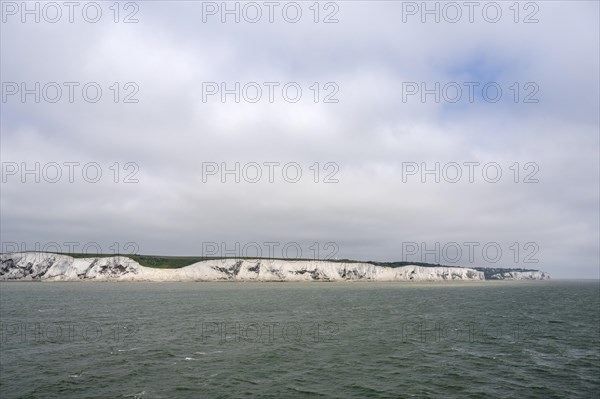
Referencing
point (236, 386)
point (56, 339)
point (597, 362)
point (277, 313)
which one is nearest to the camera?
point (236, 386)

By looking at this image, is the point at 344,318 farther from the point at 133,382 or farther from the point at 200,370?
the point at 133,382

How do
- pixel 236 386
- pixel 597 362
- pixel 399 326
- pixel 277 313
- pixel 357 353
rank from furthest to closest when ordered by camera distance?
pixel 277 313
pixel 399 326
pixel 357 353
pixel 597 362
pixel 236 386

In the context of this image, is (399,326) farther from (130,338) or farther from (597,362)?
(130,338)

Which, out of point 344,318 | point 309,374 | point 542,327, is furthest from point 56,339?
point 542,327

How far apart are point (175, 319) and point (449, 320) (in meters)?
43.7

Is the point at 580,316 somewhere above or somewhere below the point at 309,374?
below

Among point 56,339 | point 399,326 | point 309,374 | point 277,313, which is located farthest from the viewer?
point 277,313

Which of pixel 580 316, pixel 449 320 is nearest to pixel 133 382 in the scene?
pixel 449 320

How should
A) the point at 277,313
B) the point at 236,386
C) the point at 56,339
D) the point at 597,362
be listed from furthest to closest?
1. the point at 277,313
2. the point at 56,339
3. the point at 597,362
4. the point at 236,386

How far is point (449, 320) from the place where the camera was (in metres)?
61.3

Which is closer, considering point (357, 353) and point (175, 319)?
point (357, 353)

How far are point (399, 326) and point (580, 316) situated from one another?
1625 inches

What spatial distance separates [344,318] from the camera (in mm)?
61656

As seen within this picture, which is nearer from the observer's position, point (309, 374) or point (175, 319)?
point (309, 374)
